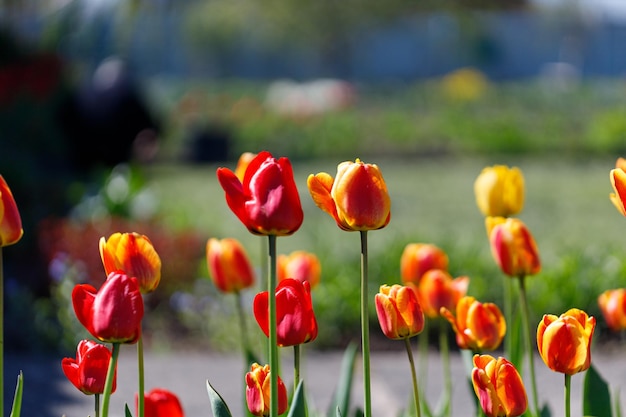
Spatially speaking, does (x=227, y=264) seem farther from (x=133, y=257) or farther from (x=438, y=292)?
(x=133, y=257)

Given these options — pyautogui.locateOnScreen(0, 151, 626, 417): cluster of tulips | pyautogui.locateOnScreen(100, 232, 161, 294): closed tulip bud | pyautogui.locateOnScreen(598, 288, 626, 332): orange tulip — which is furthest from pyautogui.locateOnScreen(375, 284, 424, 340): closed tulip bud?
pyautogui.locateOnScreen(598, 288, 626, 332): orange tulip

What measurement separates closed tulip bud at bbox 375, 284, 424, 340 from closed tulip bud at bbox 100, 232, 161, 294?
1.21ft

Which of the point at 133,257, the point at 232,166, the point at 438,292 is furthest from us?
the point at 232,166

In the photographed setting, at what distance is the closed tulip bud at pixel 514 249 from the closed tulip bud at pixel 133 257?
0.68m

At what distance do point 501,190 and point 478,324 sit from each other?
1.66 ft

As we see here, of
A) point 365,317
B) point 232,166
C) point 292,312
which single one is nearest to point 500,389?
point 365,317

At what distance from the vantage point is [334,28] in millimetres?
33125

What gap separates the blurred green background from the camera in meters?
4.94

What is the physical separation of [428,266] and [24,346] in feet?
8.85

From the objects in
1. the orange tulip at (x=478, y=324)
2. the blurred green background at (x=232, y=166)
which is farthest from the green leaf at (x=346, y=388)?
the blurred green background at (x=232, y=166)

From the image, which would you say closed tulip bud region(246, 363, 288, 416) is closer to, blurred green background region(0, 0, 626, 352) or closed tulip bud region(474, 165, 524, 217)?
closed tulip bud region(474, 165, 524, 217)

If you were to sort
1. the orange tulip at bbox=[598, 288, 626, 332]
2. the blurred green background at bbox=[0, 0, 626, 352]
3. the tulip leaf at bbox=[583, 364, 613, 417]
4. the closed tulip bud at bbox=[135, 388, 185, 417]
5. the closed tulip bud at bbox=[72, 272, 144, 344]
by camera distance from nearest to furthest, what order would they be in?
1. the closed tulip bud at bbox=[72, 272, 144, 344]
2. the closed tulip bud at bbox=[135, 388, 185, 417]
3. the tulip leaf at bbox=[583, 364, 613, 417]
4. the orange tulip at bbox=[598, 288, 626, 332]
5. the blurred green background at bbox=[0, 0, 626, 352]

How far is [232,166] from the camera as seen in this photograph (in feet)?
44.1

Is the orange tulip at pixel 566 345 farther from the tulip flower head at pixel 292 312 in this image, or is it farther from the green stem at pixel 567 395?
the tulip flower head at pixel 292 312
